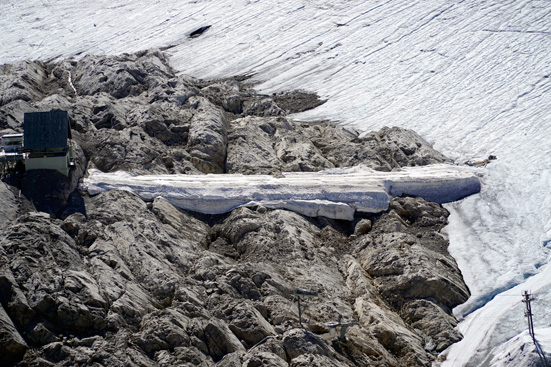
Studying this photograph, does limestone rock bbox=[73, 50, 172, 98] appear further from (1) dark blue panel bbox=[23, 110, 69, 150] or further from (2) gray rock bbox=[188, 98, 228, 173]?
(1) dark blue panel bbox=[23, 110, 69, 150]

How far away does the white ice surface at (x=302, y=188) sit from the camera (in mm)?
26766

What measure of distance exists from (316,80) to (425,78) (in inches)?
272

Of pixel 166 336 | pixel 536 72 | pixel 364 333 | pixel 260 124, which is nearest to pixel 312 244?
pixel 364 333

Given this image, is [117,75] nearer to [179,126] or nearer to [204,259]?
[179,126]

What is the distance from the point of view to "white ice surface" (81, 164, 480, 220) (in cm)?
2677

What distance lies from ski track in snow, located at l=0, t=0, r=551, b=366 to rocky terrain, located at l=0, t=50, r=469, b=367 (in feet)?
8.88

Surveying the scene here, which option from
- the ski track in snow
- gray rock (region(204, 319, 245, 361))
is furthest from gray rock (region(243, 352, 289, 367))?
the ski track in snow

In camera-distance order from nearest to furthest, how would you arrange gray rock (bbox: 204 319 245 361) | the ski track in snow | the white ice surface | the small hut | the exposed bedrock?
gray rock (bbox: 204 319 245 361) → the small hut → the white ice surface → the ski track in snow → the exposed bedrock

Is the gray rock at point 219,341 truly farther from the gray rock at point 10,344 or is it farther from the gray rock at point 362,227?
the gray rock at point 362,227

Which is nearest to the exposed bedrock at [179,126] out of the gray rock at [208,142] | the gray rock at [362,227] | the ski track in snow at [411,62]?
the gray rock at [208,142]

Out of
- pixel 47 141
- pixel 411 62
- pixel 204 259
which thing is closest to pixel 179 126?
pixel 47 141

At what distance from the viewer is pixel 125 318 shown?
19.1 meters

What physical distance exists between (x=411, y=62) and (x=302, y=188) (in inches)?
795

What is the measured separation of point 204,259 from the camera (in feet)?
74.4
